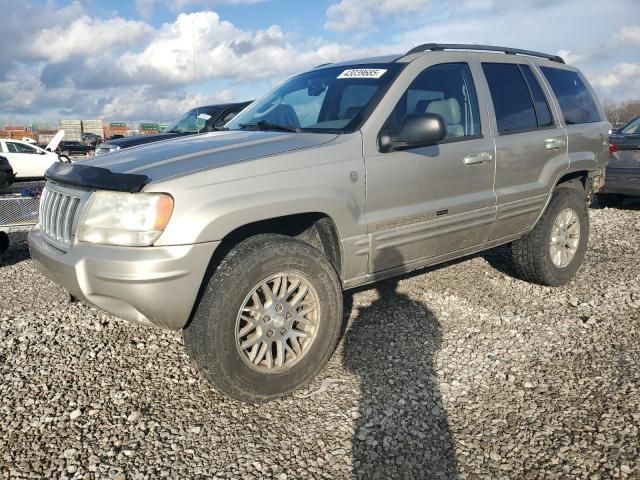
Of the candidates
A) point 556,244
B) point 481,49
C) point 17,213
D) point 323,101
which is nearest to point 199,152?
point 323,101

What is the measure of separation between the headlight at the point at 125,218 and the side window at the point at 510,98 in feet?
8.94

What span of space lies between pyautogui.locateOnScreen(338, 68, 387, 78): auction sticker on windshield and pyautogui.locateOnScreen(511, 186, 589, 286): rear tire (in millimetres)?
2087

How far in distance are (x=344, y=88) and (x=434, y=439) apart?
2425 millimetres

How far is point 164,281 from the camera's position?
254 cm

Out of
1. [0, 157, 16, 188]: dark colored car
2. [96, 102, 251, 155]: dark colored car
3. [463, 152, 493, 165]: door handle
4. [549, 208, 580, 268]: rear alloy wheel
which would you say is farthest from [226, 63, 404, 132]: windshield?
[96, 102, 251, 155]: dark colored car

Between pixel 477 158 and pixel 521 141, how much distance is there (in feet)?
2.05

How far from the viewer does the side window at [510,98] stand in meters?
4.11

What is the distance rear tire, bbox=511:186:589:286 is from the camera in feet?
15.2

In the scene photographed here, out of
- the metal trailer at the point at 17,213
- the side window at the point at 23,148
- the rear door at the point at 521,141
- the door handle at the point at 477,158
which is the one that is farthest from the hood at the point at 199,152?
the side window at the point at 23,148

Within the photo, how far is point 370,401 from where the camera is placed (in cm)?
295

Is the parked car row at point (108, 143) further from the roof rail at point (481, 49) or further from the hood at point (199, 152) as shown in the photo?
the roof rail at point (481, 49)

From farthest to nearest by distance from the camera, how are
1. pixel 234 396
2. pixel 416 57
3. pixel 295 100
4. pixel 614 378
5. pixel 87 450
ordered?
1. pixel 295 100
2. pixel 416 57
3. pixel 614 378
4. pixel 234 396
5. pixel 87 450

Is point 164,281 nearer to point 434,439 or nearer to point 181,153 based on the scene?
point 181,153

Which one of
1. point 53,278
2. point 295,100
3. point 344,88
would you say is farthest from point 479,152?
point 53,278
